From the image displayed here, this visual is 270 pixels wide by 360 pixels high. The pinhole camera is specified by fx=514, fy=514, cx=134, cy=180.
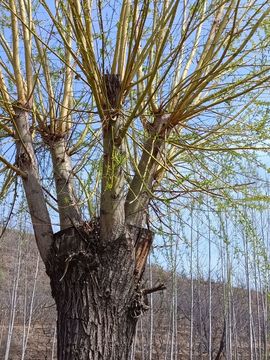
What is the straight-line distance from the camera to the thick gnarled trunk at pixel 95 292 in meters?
2.35

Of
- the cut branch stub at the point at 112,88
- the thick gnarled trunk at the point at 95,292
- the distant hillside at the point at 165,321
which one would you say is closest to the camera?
the thick gnarled trunk at the point at 95,292

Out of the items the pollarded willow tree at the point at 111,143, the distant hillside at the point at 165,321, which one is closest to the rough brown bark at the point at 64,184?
the pollarded willow tree at the point at 111,143

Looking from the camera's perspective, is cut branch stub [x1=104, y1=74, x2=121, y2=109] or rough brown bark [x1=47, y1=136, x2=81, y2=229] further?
rough brown bark [x1=47, y1=136, x2=81, y2=229]

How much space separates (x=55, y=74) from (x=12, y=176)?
682 mm

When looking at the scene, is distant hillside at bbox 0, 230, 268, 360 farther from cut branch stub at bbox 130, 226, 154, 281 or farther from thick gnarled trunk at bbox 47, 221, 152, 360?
thick gnarled trunk at bbox 47, 221, 152, 360

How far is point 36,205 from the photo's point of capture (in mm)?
2709

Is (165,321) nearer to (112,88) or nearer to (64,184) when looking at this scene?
(64,184)

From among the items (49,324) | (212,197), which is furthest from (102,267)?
(49,324)

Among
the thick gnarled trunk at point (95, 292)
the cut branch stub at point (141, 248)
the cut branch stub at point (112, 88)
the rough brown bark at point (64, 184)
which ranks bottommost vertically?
the thick gnarled trunk at point (95, 292)

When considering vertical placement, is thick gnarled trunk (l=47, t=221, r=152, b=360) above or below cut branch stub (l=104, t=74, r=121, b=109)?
below

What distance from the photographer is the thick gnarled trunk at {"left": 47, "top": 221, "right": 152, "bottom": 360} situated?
2.35 meters

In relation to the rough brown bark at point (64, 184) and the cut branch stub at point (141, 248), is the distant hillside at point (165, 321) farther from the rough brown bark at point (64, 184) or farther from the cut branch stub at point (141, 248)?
the cut branch stub at point (141, 248)

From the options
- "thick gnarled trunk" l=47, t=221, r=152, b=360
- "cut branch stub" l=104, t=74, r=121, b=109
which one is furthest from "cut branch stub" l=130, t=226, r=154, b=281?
"cut branch stub" l=104, t=74, r=121, b=109

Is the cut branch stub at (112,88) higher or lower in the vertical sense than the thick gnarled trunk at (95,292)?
higher
